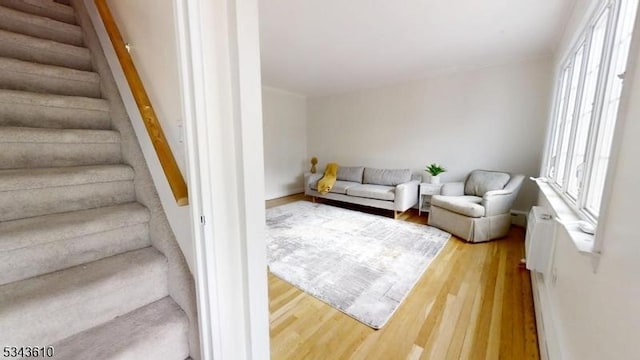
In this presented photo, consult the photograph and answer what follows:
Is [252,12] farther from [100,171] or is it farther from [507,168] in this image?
[507,168]

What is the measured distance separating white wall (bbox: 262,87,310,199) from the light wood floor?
3.37 metres

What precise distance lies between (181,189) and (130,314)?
0.61 m

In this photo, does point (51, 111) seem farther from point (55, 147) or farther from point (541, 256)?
point (541, 256)

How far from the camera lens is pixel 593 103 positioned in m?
1.42

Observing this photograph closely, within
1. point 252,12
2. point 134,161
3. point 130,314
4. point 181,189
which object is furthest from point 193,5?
point 130,314

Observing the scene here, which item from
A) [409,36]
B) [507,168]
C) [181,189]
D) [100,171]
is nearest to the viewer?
[181,189]

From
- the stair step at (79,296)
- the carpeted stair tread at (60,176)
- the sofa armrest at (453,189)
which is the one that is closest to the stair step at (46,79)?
the carpeted stair tread at (60,176)

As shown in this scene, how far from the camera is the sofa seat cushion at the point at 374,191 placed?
13.0 ft

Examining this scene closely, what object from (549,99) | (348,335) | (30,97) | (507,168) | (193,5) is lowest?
(348,335)

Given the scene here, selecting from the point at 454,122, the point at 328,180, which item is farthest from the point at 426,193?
the point at 328,180

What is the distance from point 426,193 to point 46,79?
421 cm

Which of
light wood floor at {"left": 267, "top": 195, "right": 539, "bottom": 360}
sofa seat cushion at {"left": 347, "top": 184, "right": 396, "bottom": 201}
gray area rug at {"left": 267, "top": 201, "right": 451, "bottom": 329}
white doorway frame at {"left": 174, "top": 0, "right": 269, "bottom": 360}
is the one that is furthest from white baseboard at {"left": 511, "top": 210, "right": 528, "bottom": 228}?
white doorway frame at {"left": 174, "top": 0, "right": 269, "bottom": 360}

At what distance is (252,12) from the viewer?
822mm

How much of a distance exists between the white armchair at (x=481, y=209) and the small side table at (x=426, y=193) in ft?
0.80
